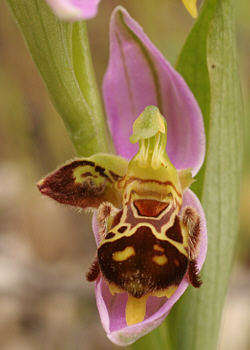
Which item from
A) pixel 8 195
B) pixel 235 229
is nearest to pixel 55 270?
pixel 8 195

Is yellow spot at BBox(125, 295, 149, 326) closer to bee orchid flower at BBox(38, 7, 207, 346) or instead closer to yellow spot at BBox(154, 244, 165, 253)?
bee orchid flower at BBox(38, 7, 207, 346)

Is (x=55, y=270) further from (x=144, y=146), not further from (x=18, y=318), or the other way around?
(x=144, y=146)

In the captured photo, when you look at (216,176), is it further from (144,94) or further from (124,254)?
(124,254)

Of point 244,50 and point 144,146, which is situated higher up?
point 244,50

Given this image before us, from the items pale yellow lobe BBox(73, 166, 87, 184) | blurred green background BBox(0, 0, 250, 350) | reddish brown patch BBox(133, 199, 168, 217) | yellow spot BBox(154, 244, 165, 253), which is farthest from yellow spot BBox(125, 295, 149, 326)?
blurred green background BBox(0, 0, 250, 350)

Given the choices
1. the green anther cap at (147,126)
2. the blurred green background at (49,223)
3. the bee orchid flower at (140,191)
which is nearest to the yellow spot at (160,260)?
the bee orchid flower at (140,191)

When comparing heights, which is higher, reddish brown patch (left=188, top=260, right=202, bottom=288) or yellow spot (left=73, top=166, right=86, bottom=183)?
yellow spot (left=73, top=166, right=86, bottom=183)
